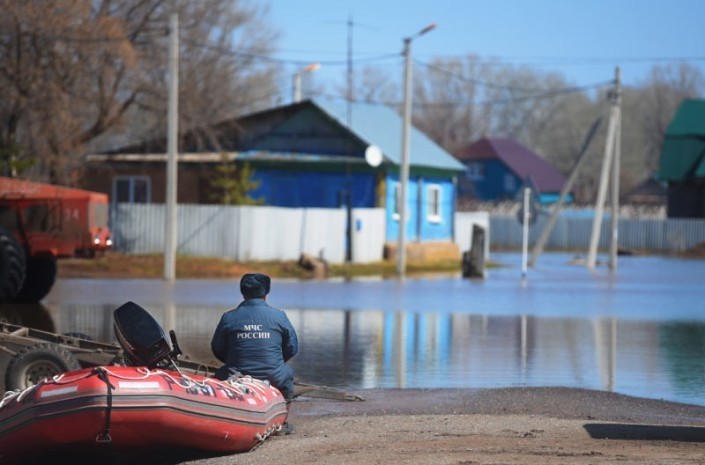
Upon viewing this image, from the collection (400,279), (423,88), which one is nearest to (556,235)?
(400,279)

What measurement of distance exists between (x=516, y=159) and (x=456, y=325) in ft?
259

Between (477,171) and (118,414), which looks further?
(477,171)

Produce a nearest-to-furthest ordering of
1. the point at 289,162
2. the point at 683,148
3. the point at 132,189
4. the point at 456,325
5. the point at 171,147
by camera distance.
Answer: the point at 456,325 < the point at 171,147 < the point at 132,189 < the point at 289,162 < the point at 683,148

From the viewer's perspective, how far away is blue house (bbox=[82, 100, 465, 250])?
150 feet

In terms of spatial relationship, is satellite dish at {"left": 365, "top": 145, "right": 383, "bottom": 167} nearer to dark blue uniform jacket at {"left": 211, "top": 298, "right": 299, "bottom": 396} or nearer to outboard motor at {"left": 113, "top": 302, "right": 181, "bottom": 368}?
dark blue uniform jacket at {"left": 211, "top": 298, "right": 299, "bottom": 396}

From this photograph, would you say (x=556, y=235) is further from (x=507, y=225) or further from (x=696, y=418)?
(x=696, y=418)

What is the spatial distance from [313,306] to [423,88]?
85012 millimetres

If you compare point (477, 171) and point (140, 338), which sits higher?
point (477, 171)

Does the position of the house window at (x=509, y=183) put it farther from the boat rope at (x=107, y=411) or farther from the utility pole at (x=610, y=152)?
the boat rope at (x=107, y=411)

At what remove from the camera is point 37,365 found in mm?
12031

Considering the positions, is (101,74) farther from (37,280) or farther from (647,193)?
(647,193)

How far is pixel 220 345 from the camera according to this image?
441 inches

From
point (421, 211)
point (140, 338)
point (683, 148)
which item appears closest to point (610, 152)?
point (421, 211)

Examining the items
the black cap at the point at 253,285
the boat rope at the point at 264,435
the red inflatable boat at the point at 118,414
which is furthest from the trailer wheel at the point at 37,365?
the boat rope at the point at 264,435
